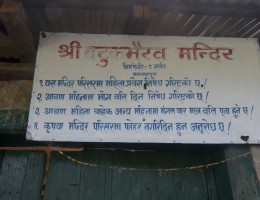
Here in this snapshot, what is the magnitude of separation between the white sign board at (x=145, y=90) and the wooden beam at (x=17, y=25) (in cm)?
14

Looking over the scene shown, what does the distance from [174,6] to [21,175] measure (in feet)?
5.46

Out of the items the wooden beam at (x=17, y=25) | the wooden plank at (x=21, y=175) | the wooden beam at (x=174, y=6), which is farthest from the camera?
the wooden plank at (x=21, y=175)

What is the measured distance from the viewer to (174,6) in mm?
2369

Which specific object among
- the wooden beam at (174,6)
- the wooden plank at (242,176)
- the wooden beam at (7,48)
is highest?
the wooden beam at (174,6)

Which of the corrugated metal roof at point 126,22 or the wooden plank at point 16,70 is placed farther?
the wooden plank at point 16,70

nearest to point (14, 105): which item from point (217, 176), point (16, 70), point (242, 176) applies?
point (16, 70)

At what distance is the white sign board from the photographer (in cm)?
234

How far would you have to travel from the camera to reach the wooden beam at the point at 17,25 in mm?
2182

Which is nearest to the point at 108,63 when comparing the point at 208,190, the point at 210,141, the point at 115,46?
the point at 115,46

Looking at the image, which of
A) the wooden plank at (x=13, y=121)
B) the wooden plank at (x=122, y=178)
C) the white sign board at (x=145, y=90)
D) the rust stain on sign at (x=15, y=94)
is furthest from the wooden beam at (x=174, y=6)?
the wooden plank at (x=122, y=178)

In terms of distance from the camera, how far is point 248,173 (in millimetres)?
2352

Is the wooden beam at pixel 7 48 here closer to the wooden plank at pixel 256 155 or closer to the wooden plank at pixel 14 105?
the wooden plank at pixel 14 105

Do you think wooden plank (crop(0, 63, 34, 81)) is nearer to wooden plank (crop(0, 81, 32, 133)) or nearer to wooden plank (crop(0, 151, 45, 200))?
wooden plank (crop(0, 81, 32, 133))

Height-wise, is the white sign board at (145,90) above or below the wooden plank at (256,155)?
above
